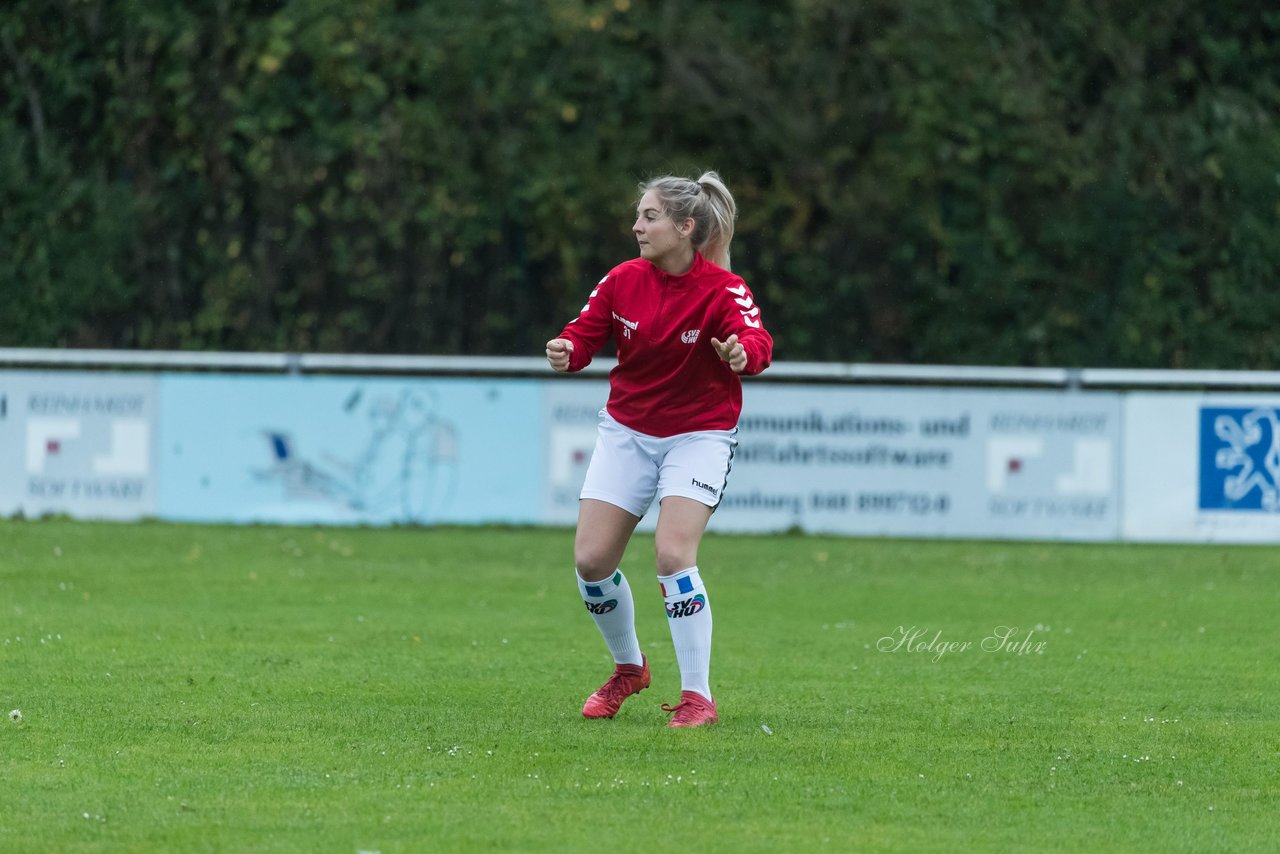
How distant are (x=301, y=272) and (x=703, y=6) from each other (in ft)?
18.2

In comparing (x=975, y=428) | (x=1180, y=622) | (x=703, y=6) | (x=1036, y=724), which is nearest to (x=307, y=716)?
(x=1036, y=724)

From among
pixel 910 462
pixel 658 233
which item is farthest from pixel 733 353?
pixel 910 462

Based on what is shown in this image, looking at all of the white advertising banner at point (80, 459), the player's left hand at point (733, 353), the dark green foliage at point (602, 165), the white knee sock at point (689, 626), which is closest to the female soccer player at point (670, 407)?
the white knee sock at point (689, 626)

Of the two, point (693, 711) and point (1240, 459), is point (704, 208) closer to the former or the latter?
point (693, 711)

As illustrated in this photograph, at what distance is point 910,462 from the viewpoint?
1698cm

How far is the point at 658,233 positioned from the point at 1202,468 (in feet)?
34.4

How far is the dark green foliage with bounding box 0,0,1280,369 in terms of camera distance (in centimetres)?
2150

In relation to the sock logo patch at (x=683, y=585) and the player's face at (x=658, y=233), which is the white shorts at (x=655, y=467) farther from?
the player's face at (x=658, y=233)

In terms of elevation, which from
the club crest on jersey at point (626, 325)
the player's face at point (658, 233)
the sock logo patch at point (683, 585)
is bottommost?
the sock logo patch at point (683, 585)

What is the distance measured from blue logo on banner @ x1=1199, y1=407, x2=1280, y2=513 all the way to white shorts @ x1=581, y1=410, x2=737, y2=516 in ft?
33.1

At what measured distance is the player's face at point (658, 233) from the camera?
7305mm

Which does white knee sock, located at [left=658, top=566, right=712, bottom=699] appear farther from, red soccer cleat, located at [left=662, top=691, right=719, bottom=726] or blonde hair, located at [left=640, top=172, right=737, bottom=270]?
blonde hair, located at [left=640, top=172, right=737, bottom=270]

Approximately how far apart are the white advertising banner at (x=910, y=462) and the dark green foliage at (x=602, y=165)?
4592mm

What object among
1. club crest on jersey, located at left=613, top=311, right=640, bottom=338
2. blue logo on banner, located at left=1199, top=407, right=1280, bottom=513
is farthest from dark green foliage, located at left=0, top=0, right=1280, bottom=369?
club crest on jersey, located at left=613, top=311, right=640, bottom=338
